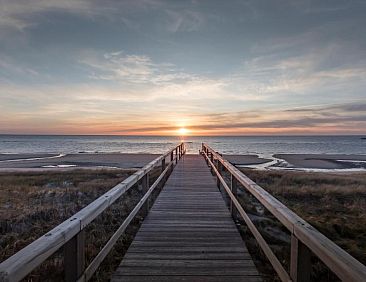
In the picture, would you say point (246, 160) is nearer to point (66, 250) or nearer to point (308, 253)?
point (308, 253)

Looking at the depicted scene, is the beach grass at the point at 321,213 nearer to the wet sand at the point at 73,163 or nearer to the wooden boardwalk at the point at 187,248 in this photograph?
the wooden boardwalk at the point at 187,248

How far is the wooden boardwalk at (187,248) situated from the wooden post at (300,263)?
3.40 feet

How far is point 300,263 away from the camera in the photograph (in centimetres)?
207

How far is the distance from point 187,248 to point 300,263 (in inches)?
80.9

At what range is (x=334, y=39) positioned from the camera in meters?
13.0

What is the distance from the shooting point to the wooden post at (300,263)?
203 centimetres

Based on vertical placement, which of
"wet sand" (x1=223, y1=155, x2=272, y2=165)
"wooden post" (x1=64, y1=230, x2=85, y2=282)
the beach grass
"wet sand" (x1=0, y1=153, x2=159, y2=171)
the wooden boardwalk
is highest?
"wooden post" (x1=64, y1=230, x2=85, y2=282)

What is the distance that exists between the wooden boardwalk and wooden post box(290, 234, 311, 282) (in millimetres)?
1036

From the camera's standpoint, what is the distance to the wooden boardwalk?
3.11 metres

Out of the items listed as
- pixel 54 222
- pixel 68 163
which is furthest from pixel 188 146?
pixel 54 222

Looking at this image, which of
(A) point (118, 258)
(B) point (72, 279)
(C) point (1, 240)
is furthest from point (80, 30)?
(B) point (72, 279)

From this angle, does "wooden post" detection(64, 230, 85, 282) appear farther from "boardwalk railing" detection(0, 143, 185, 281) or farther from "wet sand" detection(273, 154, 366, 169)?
"wet sand" detection(273, 154, 366, 169)

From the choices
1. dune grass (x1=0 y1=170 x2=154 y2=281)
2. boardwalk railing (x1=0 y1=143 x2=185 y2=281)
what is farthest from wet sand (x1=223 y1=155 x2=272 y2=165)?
boardwalk railing (x1=0 y1=143 x2=185 y2=281)

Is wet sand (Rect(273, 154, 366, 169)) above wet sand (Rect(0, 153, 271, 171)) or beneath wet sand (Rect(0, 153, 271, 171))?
above
